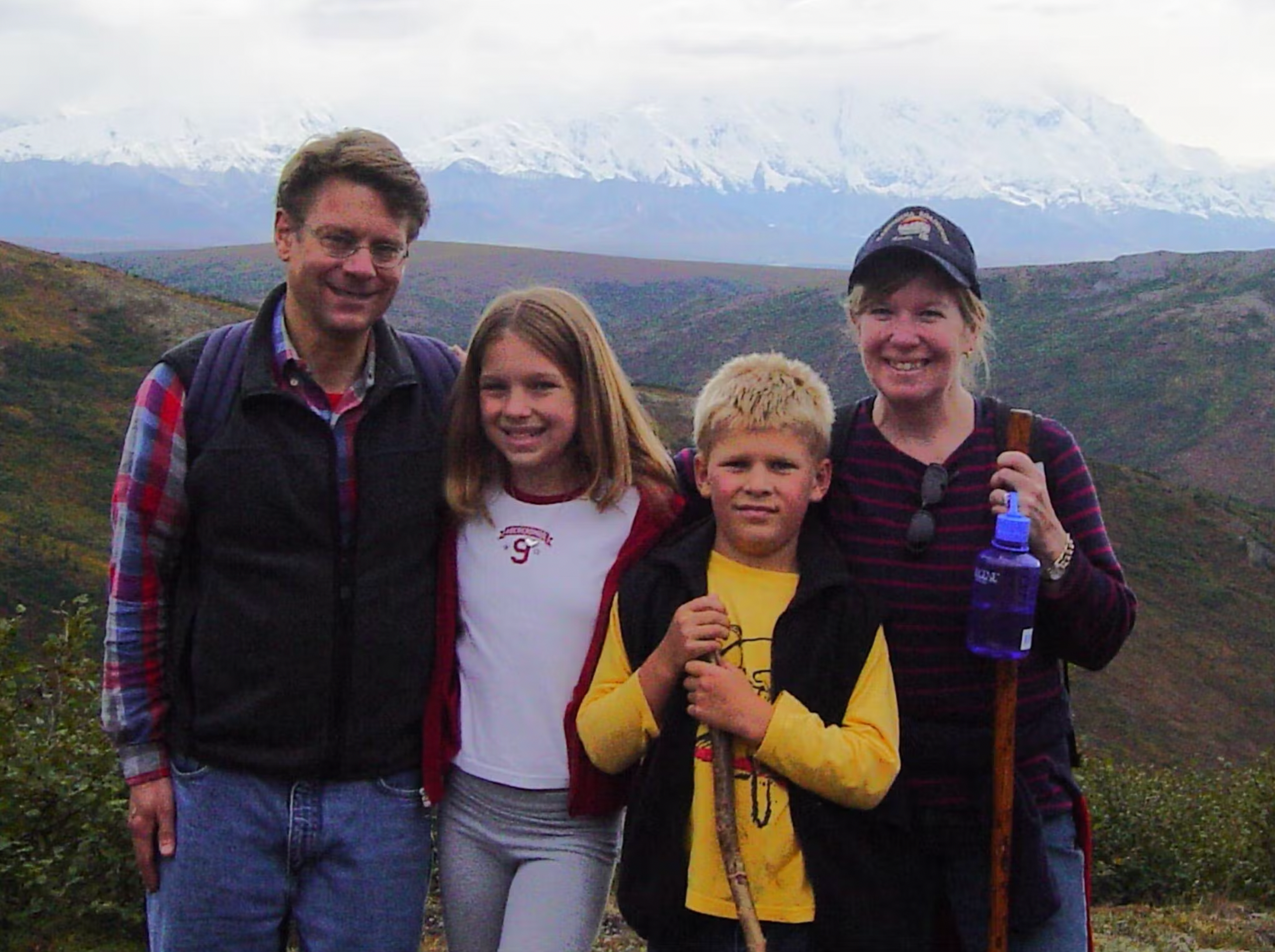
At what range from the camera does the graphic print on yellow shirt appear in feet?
8.68

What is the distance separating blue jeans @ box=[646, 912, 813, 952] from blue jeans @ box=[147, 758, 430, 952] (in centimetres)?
72

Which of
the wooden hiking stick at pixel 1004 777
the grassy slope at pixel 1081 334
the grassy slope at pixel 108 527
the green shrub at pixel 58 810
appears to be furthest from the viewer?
the grassy slope at pixel 1081 334

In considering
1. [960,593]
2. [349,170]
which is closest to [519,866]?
[960,593]

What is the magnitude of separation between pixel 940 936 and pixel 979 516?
1.00 meters

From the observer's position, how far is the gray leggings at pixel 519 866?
288 cm

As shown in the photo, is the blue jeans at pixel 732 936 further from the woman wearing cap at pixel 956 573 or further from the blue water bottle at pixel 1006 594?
the blue water bottle at pixel 1006 594

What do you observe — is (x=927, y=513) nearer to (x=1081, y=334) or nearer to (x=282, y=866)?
(x=282, y=866)

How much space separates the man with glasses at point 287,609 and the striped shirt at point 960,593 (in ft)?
3.60

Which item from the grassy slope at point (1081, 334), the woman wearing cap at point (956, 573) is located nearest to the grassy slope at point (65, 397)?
the grassy slope at point (1081, 334)

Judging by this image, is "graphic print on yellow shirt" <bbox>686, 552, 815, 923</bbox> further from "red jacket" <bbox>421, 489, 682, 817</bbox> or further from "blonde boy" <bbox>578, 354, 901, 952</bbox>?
"red jacket" <bbox>421, 489, 682, 817</bbox>

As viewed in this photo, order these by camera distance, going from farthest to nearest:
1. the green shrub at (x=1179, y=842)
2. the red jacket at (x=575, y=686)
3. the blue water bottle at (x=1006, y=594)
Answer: the green shrub at (x=1179, y=842) → the red jacket at (x=575, y=686) → the blue water bottle at (x=1006, y=594)

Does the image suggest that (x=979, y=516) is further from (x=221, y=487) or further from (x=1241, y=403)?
(x=1241, y=403)

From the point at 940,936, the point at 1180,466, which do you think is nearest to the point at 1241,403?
the point at 1180,466

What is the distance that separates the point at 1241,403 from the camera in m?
84.8
